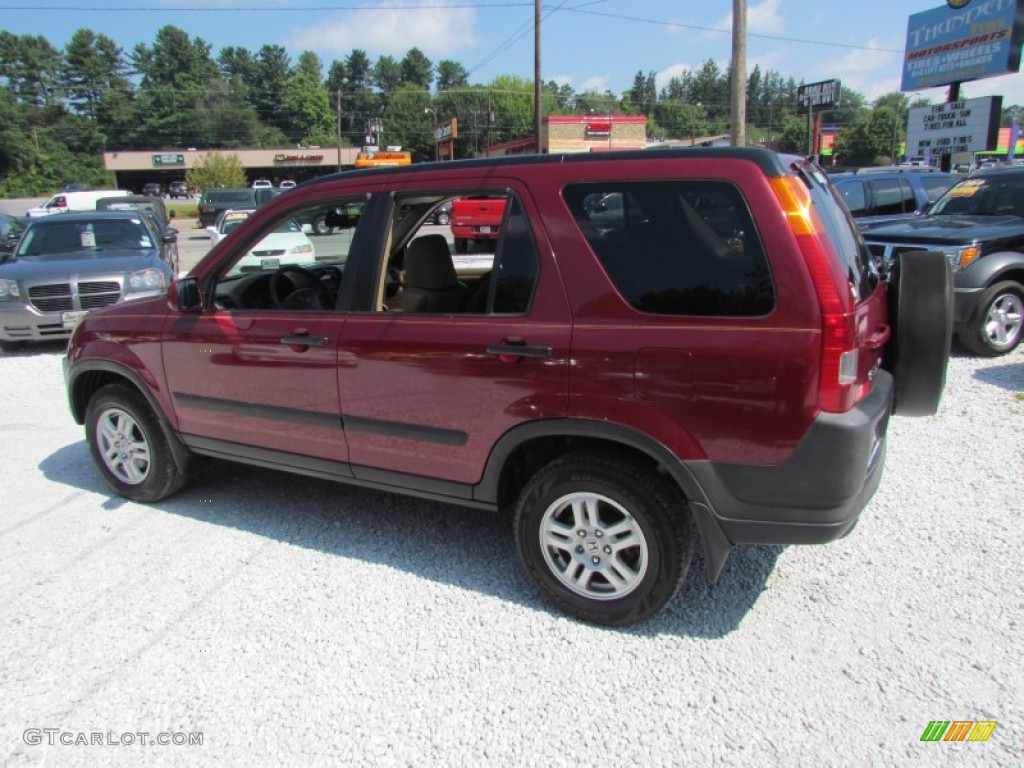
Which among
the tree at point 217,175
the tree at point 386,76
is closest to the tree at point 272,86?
the tree at point 386,76

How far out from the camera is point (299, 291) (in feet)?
12.9

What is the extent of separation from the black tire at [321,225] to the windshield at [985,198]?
23.8 feet

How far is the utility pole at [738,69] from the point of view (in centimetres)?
1182

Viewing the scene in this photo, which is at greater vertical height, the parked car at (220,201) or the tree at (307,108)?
the tree at (307,108)

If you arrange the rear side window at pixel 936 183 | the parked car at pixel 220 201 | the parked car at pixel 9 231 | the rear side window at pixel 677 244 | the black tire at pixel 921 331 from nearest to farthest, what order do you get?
the rear side window at pixel 677 244, the black tire at pixel 921 331, the rear side window at pixel 936 183, the parked car at pixel 9 231, the parked car at pixel 220 201

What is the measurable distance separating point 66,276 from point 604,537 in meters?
8.11

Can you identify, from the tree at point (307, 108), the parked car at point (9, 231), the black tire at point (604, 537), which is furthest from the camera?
the tree at point (307, 108)

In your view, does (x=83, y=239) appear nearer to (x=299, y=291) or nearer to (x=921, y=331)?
(x=299, y=291)

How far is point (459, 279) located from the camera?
3979 millimetres

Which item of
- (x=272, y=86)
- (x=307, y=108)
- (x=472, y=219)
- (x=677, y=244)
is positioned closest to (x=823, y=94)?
(x=472, y=219)

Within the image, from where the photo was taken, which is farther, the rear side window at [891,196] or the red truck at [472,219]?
the red truck at [472,219]

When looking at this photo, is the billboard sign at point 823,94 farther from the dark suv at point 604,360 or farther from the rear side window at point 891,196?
the dark suv at point 604,360

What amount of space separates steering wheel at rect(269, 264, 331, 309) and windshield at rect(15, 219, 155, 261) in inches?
253

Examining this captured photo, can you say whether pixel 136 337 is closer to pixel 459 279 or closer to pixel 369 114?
pixel 459 279
